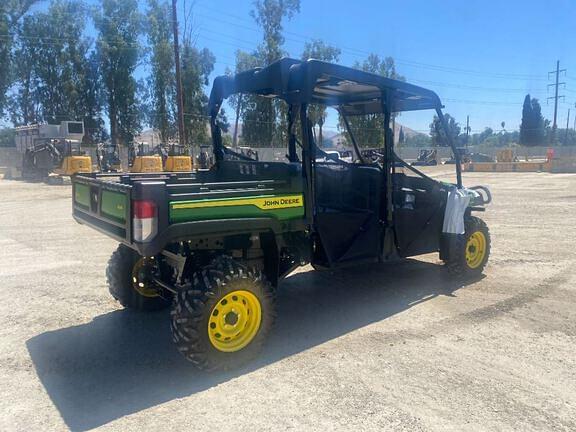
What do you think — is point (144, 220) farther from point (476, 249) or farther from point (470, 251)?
point (476, 249)

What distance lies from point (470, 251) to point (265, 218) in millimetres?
3555

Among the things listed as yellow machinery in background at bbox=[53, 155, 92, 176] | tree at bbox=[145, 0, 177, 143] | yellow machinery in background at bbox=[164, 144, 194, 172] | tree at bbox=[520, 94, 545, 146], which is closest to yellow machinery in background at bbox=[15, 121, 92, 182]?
yellow machinery in background at bbox=[53, 155, 92, 176]

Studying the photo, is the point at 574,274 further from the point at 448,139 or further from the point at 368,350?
the point at 368,350

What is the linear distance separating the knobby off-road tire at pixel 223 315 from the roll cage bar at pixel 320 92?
123cm

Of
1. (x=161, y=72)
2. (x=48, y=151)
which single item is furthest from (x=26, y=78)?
(x=48, y=151)

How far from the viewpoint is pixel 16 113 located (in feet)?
153

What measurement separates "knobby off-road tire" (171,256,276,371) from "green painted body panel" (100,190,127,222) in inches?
30.2

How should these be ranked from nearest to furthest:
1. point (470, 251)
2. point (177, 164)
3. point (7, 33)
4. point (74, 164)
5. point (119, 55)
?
point (470, 251) → point (74, 164) → point (177, 164) → point (7, 33) → point (119, 55)

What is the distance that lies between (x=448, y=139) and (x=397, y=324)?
Result: 8.64ft

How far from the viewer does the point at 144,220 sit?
3451mm

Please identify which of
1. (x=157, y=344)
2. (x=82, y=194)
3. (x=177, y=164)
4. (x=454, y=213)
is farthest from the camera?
(x=177, y=164)

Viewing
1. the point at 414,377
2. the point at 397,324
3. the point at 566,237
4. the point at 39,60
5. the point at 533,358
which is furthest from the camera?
the point at 39,60

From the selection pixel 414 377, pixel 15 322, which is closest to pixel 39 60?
pixel 15 322

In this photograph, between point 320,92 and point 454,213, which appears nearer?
point 320,92
